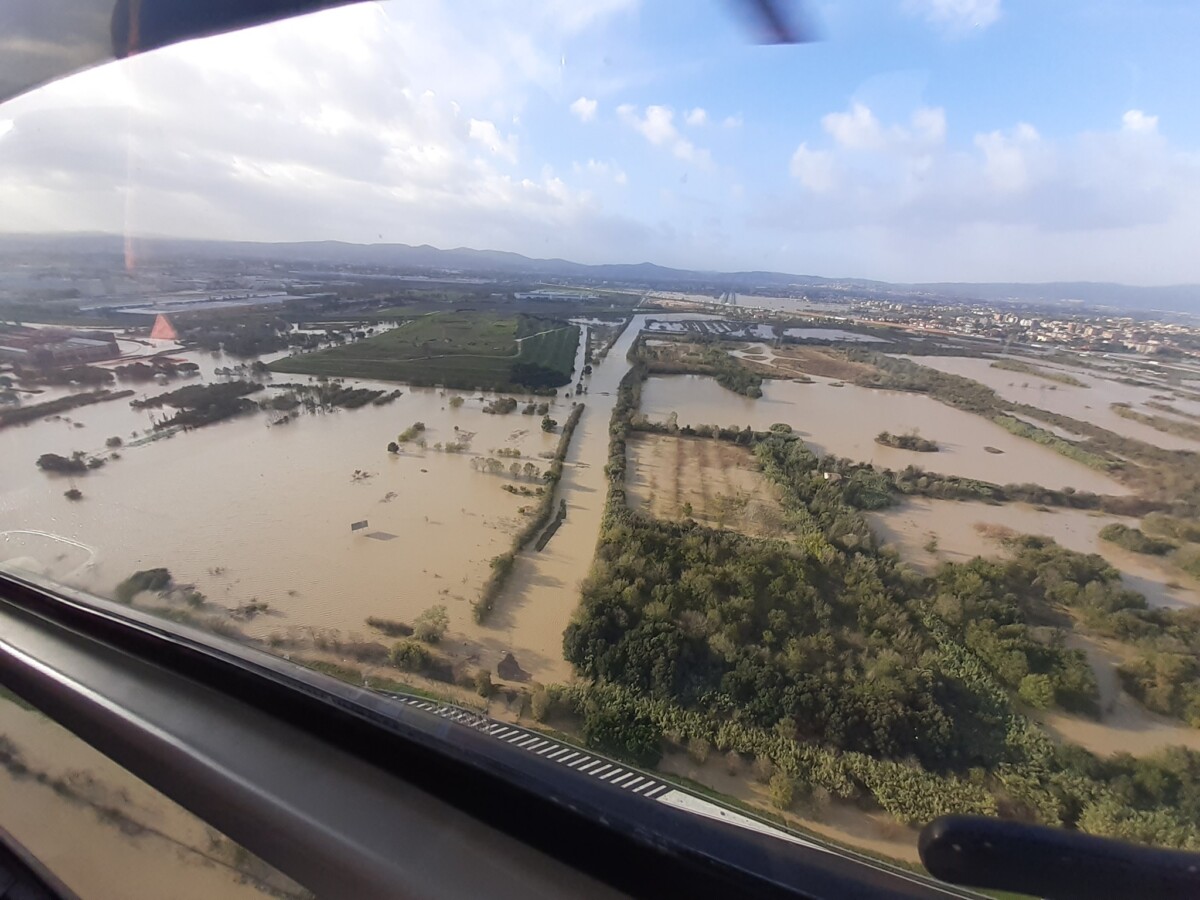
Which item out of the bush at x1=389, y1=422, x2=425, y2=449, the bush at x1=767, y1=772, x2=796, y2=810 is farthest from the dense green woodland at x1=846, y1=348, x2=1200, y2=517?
the bush at x1=389, y1=422, x2=425, y2=449

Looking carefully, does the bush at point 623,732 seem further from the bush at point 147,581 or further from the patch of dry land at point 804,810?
the bush at point 147,581

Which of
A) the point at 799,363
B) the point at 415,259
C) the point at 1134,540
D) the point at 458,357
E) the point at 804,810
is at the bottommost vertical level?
the point at 804,810

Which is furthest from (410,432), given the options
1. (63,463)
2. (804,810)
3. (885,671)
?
A: (804,810)

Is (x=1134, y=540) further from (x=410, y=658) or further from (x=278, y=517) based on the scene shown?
(x=278, y=517)

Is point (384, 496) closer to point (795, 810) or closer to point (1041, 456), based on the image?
point (795, 810)

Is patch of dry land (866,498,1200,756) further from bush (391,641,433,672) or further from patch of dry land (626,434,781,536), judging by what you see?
bush (391,641,433,672)

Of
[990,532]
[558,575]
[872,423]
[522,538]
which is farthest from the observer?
[872,423]

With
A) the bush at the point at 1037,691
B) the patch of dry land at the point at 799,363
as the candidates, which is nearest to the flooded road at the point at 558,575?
the bush at the point at 1037,691
